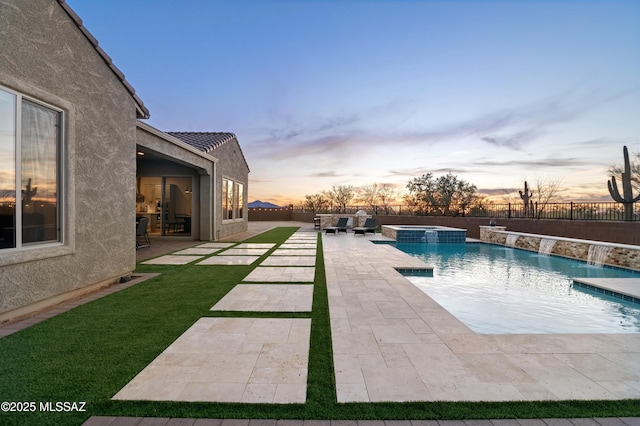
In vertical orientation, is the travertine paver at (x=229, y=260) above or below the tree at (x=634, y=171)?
below

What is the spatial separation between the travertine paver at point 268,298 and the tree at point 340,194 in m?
28.2

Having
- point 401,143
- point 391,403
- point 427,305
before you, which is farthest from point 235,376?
point 401,143

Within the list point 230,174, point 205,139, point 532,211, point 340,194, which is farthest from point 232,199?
point 340,194

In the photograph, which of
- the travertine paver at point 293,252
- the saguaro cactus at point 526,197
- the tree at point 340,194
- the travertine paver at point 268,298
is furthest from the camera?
the tree at point 340,194

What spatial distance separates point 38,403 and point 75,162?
3755 mm

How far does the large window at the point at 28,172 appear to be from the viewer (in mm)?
3729

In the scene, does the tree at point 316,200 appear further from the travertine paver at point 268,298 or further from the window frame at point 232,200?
the travertine paver at point 268,298

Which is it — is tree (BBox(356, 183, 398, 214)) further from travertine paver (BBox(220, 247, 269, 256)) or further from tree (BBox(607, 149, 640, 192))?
travertine paver (BBox(220, 247, 269, 256))

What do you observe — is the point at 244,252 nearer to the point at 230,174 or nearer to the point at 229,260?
the point at 229,260

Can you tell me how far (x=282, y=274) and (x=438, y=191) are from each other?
68.5 feet

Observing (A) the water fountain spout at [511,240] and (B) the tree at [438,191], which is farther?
(B) the tree at [438,191]

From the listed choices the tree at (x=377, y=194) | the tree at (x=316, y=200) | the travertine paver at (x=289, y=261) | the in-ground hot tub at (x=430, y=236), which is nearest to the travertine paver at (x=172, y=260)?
the travertine paver at (x=289, y=261)

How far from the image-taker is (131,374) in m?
2.52

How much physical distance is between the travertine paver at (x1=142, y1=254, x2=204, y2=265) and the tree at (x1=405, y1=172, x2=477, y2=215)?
57.5ft
